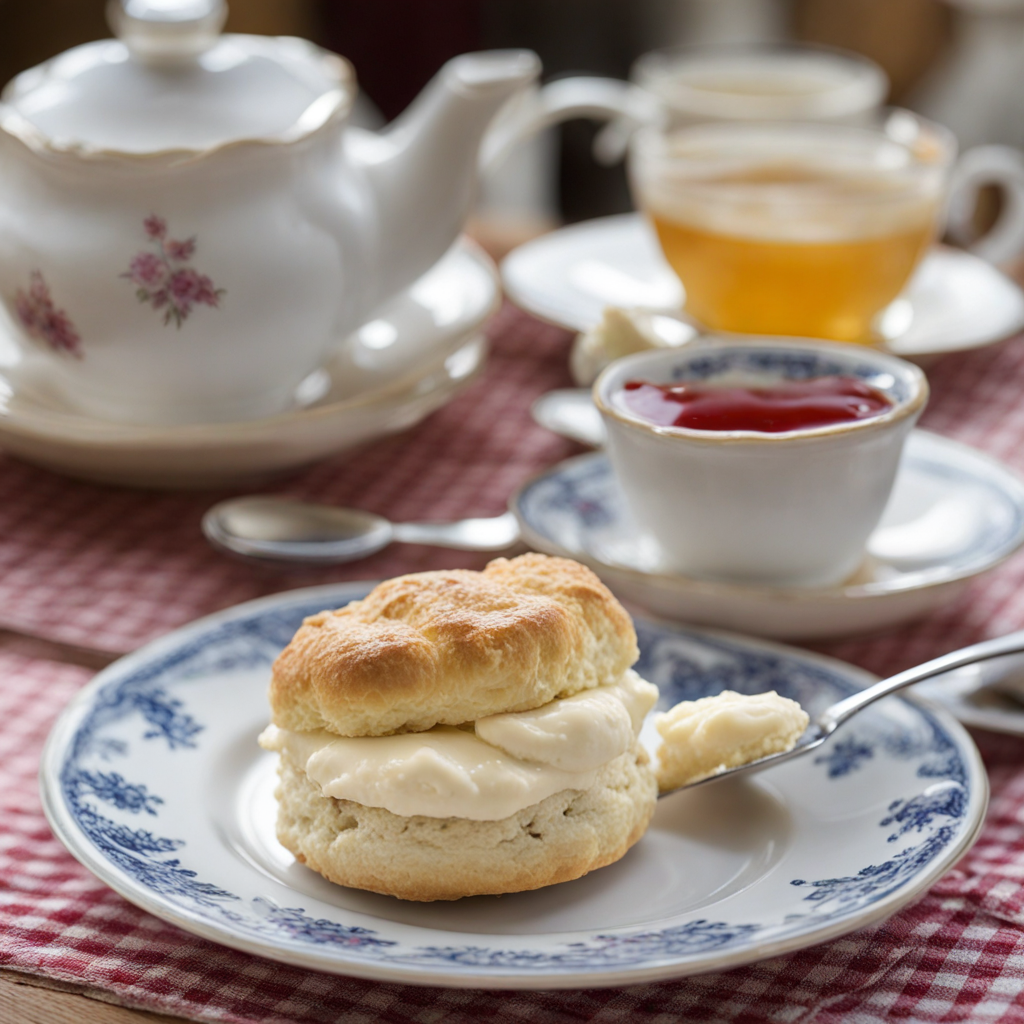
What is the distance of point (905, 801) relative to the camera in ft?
2.78

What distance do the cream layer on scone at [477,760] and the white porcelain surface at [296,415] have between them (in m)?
0.52

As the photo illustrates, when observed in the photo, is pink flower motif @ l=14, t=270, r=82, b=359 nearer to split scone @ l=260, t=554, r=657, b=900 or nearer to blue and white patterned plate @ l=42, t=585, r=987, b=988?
blue and white patterned plate @ l=42, t=585, r=987, b=988

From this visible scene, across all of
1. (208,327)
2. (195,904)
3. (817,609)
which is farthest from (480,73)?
(195,904)

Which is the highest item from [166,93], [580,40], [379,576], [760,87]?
[166,93]

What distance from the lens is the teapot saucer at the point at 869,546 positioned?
107 cm

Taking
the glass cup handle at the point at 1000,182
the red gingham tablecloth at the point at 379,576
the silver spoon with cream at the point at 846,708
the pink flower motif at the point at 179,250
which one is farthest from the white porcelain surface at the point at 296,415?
the glass cup handle at the point at 1000,182

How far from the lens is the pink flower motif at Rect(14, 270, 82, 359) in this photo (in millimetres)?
1256


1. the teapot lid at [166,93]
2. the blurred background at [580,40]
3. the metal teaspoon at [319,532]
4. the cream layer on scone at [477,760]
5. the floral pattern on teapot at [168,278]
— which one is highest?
the teapot lid at [166,93]

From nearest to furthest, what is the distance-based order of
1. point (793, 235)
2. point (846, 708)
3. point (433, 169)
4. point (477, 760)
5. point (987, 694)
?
1. point (477, 760)
2. point (846, 708)
3. point (987, 694)
4. point (433, 169)
5. point (793, 235)

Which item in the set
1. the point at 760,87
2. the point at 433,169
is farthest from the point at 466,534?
the point at 760,87

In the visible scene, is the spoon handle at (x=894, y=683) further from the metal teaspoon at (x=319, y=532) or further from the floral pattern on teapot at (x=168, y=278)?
the floral pattern on teapot at (x=168, y=278)

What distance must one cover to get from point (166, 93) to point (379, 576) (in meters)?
0.49

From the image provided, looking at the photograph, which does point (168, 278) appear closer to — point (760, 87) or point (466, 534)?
point (466, 534)

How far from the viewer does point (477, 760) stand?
2.48 feet
